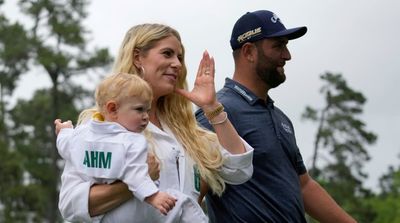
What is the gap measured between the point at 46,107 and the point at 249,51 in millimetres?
46782

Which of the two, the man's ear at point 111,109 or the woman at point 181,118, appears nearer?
the man's ear at point 111,109

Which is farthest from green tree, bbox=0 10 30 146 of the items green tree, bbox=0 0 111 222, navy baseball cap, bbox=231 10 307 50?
navy baseball cap, bbox=231 10 307 50

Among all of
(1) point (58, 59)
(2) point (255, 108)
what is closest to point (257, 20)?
(2) point (255, 108)

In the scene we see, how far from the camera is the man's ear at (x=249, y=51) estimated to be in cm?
690

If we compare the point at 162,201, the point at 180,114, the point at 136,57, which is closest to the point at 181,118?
the point at 180,114

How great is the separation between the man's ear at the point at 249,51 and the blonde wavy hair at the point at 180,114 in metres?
1.12

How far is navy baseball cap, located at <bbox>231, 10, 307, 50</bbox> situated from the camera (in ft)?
22.5

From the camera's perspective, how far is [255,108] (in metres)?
6.72

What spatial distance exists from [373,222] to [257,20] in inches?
1783

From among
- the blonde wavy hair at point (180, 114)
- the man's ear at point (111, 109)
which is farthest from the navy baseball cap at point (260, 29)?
the man's ear at point (111, 109)

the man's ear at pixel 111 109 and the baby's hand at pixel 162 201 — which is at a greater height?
the man's ear at pixel 111 109

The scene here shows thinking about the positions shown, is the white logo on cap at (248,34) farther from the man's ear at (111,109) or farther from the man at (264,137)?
the man's ear at (111,109)

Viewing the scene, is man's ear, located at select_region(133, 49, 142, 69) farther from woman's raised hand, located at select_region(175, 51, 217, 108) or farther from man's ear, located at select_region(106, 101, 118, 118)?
man's ear, located at select_region(106, 101, 118, 118)

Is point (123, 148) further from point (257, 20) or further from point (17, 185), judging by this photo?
point (17, 185)
